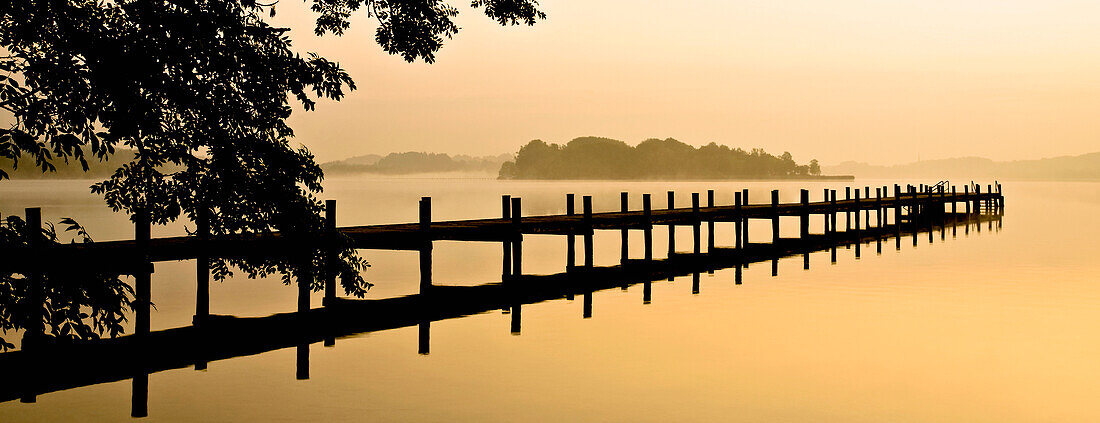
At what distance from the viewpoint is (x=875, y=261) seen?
1558 inches

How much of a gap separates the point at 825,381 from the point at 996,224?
5638 centimetres

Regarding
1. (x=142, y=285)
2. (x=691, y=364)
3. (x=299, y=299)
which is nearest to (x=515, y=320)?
(x=691, y=364)

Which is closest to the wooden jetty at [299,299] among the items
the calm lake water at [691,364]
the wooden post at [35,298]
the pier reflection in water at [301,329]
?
the pier reflection in water at [301,329]

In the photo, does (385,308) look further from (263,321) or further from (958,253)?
(958,253)

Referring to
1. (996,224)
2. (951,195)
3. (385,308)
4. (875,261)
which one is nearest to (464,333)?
(385,308)

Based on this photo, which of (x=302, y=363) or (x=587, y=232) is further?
(x=587, y=232)

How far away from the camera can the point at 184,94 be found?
1061cm

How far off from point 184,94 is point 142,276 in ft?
7.99

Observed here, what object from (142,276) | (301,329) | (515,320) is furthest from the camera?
(515,320)

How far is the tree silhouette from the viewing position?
377 inches

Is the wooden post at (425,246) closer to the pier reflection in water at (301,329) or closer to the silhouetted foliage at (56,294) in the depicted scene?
the pier reflection in water at (301,329)

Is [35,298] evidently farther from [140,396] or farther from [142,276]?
[140,396]

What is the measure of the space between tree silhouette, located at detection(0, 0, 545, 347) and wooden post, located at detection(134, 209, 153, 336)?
17cm

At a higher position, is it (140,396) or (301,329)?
(301,329)
